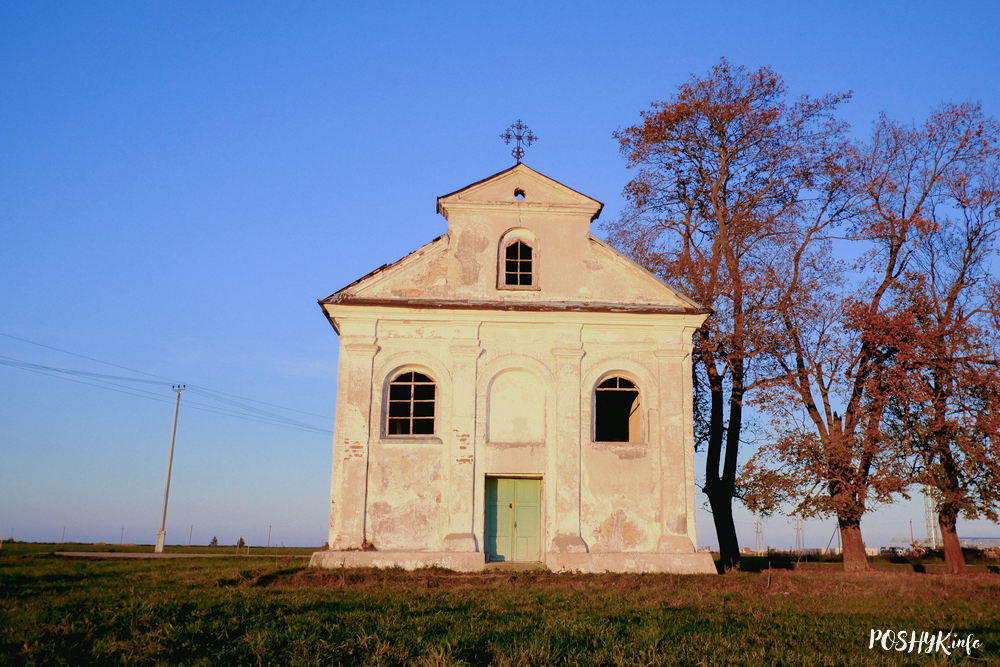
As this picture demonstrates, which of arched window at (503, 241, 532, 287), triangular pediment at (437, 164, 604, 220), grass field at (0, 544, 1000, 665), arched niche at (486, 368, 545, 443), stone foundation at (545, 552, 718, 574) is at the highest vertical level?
triangular pediment at (437, 164, 604, 220)

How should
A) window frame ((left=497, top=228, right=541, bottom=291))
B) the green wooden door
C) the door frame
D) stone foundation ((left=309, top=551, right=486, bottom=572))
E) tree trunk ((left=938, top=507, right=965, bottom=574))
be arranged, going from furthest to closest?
tree trunk ((left=938, top=507, right=965, bottom=574)) → window frame ((left=497, top=228, right=541, bottom=291)) → the green wooden door → the door frame → stone foundation ((left=309, top=551, right=486, bottom=572))

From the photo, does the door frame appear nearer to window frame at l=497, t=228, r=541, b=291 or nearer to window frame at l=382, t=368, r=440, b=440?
window frame at l=382, t=368, r=440, b=440

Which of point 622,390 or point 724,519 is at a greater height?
point 622,390

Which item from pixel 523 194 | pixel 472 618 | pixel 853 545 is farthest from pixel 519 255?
pixel 853 545

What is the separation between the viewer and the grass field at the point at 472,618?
8.58 m

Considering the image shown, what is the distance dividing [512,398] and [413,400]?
7.56ft

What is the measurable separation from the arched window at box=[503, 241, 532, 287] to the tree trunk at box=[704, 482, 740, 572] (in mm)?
8944

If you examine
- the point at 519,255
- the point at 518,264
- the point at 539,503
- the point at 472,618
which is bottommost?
the point at 472,618

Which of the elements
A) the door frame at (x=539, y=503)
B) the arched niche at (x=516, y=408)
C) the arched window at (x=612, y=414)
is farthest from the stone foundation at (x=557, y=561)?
the arched window at (x=612, y=414)

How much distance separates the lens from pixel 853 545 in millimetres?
22203

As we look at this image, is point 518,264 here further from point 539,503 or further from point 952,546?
point 952,546

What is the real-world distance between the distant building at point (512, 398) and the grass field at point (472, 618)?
76.1 inches

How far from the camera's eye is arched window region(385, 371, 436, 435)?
754 inches

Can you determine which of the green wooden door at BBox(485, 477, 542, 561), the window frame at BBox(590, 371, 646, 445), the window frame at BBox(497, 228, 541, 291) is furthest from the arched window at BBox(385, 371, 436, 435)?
the window frame at BBox(590, 371, 646, 445)
